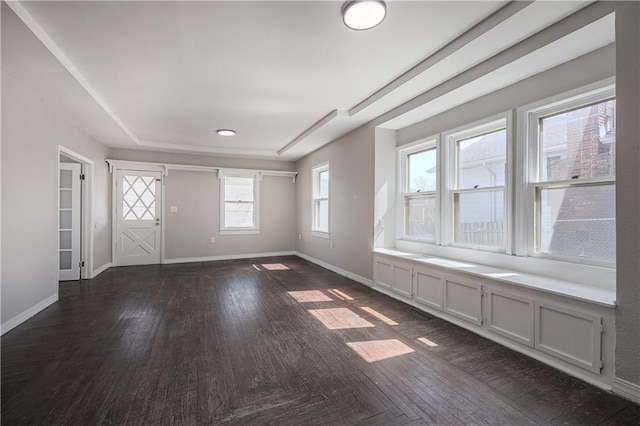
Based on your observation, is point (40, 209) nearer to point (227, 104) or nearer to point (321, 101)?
point (227, 104)

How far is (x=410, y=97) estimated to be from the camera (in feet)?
11.8

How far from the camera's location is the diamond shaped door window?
6355mm

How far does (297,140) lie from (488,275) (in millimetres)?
4304

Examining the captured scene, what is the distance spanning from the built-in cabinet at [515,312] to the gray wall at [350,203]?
3.59 ft

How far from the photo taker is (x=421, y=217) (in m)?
4.29

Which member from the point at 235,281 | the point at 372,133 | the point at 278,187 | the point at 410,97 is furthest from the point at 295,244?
the point at 410,97

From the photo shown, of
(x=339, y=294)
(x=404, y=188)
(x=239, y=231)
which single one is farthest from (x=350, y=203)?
(x=239, y=231)

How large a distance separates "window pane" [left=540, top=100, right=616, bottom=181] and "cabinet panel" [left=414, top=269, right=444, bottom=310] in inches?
60.9

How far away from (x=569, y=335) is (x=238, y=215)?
6.67 meters

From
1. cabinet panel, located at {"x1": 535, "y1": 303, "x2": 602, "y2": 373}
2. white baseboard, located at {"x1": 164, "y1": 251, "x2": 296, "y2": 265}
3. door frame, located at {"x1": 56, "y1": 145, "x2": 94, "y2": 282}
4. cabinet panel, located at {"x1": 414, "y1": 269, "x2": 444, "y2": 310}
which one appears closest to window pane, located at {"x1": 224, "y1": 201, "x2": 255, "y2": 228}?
white baseboard, located at {"x1": 164, "y1": 251, "x2": 296, "y2": 265}

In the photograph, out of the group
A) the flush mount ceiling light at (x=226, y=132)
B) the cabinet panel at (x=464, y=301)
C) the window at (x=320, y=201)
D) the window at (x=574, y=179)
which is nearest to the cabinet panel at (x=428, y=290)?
the cabinet panel at (x=464, y=301)

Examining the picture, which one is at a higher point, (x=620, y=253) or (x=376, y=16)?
(x=376, y=16)

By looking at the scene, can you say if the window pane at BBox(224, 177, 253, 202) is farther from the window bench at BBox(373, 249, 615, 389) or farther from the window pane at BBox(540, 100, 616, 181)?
the window pane at BBox(540, 100, 616, 181)

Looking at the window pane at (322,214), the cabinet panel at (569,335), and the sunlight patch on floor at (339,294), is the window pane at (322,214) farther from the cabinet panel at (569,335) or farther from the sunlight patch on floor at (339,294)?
the cabinet panel at (569,335)
